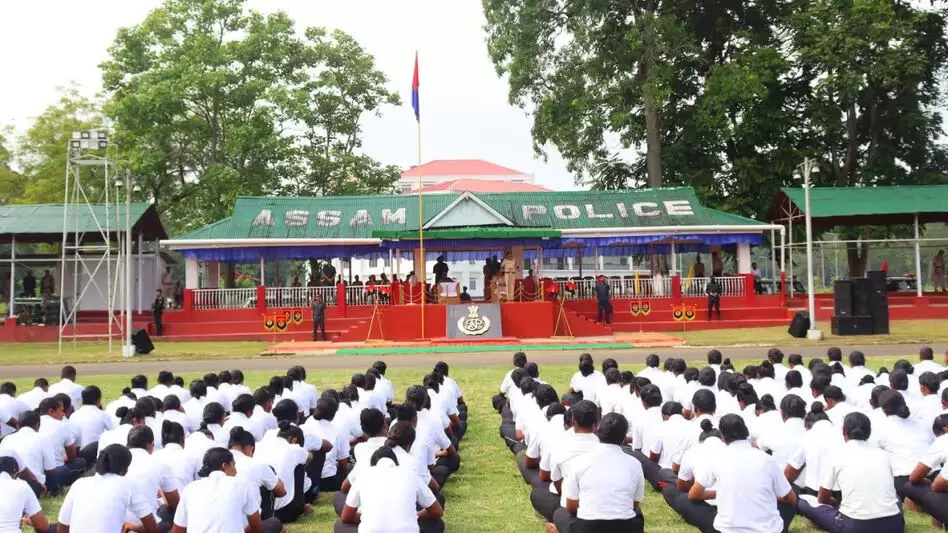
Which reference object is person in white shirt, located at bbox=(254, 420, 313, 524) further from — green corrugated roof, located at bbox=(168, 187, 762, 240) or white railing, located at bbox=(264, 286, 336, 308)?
green corrugated roof, located at bbox=(168, 187, 762, 240)

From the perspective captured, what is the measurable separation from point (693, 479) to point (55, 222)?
97.3 ft

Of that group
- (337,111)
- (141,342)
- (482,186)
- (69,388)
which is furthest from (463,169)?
(69,388)

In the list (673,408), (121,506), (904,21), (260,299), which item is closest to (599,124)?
(904,21)

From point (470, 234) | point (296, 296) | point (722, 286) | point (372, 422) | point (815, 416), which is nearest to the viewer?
point (372, 422)

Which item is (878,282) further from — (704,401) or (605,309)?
(704,401)

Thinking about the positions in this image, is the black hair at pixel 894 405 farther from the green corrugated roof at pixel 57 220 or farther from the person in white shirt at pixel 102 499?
the green corrugated roof at pixel 57 220

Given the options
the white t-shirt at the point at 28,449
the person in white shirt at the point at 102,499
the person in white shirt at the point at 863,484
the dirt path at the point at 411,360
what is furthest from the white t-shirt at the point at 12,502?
the dirt path at the point at 411,360

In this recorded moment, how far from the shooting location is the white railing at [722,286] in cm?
3112

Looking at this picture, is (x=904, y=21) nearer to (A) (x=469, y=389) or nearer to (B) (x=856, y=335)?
(B) (x=856, y=335)

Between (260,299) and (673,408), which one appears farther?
(260,299)

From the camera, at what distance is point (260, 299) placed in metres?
30.4

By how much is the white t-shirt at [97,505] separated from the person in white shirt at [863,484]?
5059 millimetres

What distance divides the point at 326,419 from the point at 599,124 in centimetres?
3035

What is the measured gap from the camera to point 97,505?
6.00 metres
